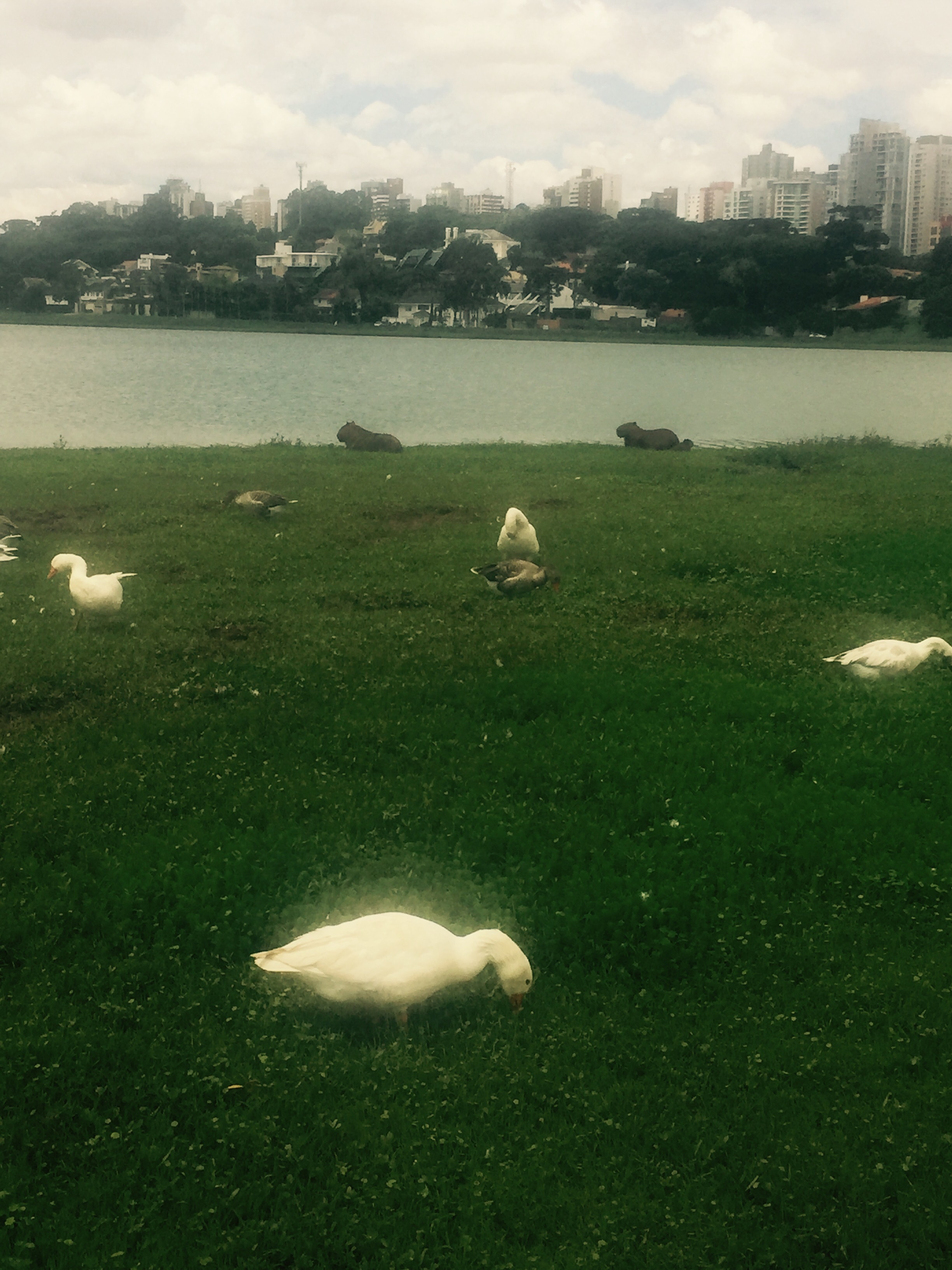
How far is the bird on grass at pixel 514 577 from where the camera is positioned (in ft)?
43.3

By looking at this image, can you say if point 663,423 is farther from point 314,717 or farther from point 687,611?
point 314,717

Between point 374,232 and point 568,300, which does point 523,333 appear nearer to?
point 568,300

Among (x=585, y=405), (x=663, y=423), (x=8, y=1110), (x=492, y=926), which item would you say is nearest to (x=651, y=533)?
(x=492, y=926)

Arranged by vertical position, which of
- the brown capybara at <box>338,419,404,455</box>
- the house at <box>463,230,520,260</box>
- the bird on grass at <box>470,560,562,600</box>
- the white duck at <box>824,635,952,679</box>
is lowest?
the white duck at <box>824,635,952,679</box>

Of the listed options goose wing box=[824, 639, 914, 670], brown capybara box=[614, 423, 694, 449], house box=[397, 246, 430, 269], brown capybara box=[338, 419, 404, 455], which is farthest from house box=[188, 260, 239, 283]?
goose wing box=[824, 639, 914, 670]

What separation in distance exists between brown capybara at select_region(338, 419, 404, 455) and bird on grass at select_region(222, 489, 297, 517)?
10.2m

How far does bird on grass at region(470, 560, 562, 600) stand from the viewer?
1320 cm

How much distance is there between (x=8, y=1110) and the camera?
495 centimetres

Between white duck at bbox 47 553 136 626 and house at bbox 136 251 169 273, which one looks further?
house at bbox 136 251 169 273

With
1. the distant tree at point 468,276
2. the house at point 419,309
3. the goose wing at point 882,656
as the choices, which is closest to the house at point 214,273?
the house at point 419,309

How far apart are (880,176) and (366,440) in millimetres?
122684

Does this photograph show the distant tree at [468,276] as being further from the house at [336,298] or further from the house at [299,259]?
the house at [299,259]

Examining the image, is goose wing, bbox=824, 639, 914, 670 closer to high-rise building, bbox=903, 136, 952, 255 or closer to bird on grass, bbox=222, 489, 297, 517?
bird on grass, bbox=222, 489, 297, 517

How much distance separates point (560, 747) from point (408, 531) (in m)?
8.95
